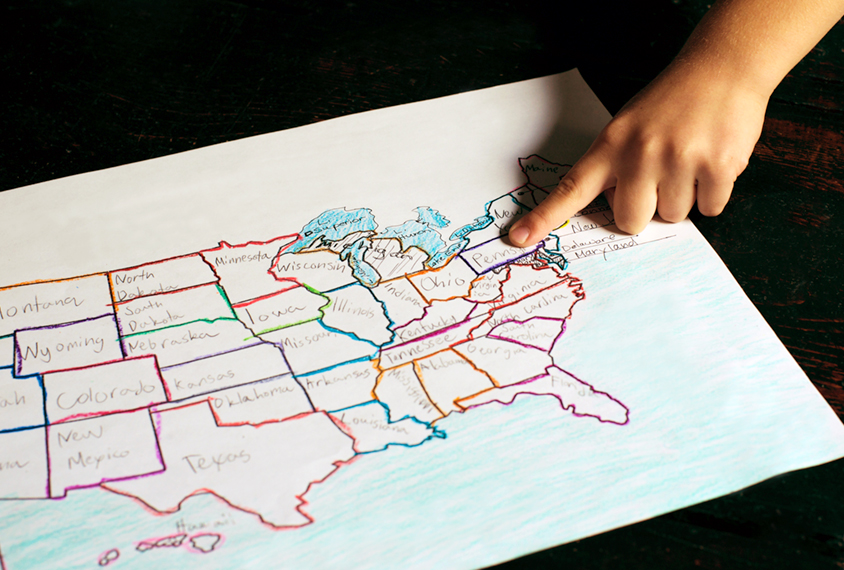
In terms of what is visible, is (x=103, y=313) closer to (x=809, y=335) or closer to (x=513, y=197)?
(x=513, y=197)

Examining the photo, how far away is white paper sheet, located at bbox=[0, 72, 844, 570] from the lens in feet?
1.34

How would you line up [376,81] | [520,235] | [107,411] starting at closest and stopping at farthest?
1. [107,411]
2. [520,235]
3. [376,81]

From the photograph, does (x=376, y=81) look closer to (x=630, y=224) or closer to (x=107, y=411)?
(x=630, y=224)

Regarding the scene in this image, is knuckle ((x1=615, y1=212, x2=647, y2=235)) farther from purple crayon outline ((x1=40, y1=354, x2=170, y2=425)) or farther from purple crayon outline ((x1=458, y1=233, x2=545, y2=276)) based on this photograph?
purple crayon outline ((x1=40, y1=354, x2=170, y2=425))

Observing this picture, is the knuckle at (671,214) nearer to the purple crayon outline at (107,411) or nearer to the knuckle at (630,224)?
the knuckle at (630,224)

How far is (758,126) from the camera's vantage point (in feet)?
1.94

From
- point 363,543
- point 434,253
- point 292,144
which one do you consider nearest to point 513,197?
point 434,253

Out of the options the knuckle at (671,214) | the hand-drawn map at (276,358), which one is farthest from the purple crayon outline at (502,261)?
the knuckle at (671,214)

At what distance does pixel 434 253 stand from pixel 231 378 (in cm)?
20

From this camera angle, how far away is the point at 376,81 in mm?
709

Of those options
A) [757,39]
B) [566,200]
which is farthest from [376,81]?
[757,39]

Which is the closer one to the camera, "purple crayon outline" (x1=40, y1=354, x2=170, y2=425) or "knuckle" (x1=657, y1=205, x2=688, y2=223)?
"purple crayon outline" (x1=40, y1=354, x2=170, y2=425)

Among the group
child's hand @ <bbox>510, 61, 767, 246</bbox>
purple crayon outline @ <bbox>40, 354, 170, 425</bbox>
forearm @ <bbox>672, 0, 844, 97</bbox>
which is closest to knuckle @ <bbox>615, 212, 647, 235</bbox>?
child's hand @ <bbox>510, 61, 767, 246</bbox>

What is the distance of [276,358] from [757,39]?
1.73ft
